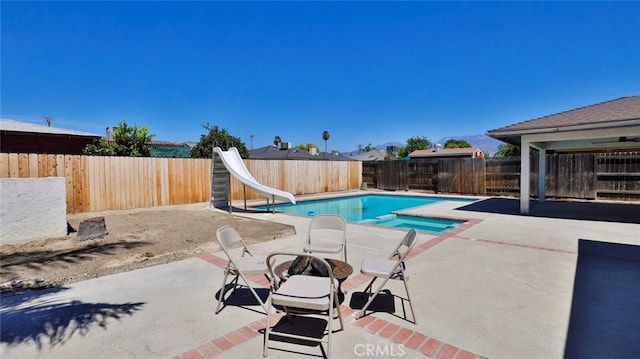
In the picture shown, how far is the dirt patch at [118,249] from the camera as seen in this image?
4480 millimetres

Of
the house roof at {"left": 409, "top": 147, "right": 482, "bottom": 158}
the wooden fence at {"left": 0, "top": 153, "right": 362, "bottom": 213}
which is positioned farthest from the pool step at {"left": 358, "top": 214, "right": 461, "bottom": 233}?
the house roof at {"left": 409, "top": 147, "right": 482, "bottom": 158}

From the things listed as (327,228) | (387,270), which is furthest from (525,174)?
(387,270)

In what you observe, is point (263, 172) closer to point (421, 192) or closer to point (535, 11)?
point (421, 192)

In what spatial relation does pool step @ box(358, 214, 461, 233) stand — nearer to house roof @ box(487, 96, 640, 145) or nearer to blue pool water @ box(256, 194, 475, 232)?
blue pool water @ box(256, 194, 475, 232)

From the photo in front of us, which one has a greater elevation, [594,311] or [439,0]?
[439,0]

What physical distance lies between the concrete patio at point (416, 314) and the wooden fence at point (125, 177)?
7841 mm

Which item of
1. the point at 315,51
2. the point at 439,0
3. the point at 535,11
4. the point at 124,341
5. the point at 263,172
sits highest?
the point at 315,51

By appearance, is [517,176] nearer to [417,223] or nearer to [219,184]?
[417,223]

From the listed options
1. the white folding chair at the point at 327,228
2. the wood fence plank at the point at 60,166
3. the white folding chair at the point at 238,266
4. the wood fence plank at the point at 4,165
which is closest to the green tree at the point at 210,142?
the wood fence plank at the point at 60,166

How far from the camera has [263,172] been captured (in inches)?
612

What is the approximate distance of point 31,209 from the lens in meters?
6.50

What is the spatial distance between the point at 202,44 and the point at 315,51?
6734mm

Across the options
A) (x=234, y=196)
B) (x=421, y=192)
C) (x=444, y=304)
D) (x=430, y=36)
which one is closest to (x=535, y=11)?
(x=430, y=36)

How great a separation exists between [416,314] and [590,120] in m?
8.90
